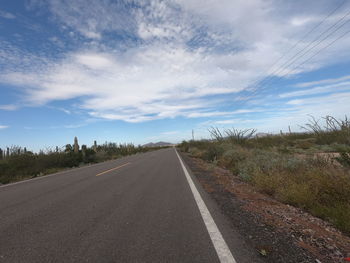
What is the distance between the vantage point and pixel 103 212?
469 cm

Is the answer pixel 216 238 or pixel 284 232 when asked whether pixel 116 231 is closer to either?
pixel 216 238

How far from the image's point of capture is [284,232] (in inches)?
142

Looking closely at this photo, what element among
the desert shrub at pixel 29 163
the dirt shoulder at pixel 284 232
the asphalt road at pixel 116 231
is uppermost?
the desert shrub at pixel 29 163

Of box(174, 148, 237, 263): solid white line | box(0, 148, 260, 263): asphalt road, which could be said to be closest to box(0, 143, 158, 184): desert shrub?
box(0, 148, 260, 263): asphalt road

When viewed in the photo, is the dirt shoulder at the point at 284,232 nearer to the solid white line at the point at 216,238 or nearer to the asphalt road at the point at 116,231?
the asphalt road at the point at 116,231

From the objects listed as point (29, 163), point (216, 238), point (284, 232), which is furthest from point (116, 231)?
point (29, 163)

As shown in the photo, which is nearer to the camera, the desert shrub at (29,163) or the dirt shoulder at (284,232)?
the dirt shoulder at (284,232)

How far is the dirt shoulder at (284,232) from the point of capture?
288cm

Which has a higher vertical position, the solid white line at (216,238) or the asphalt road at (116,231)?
the asphalt road at (116,231)

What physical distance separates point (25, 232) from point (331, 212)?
18.5 ft

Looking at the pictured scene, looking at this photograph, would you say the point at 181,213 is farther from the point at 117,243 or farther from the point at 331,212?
the point at 331,212

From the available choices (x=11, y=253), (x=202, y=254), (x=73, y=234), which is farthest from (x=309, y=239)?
(x=11, y=253)

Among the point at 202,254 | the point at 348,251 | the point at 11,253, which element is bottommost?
the point at 348,251

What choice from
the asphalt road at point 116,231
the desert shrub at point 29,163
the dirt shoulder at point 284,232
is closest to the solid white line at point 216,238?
the asphalt road at point 116,231
